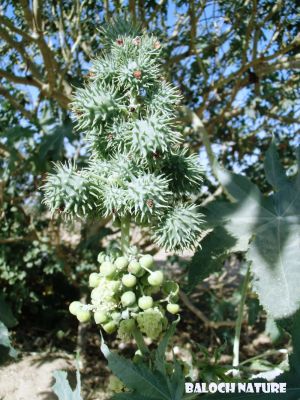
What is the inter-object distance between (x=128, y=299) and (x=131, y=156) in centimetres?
39

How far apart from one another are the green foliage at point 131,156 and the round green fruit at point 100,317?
0.25 m

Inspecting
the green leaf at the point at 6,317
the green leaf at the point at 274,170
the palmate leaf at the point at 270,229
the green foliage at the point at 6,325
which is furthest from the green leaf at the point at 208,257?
the green leaf at the point at 6,317

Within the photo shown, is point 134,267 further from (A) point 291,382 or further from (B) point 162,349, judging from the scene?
(A) point 291,382

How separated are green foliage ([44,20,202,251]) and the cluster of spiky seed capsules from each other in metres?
0.10

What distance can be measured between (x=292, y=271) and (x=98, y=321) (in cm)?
78

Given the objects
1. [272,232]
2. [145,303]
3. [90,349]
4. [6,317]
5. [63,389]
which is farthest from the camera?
[90,349]

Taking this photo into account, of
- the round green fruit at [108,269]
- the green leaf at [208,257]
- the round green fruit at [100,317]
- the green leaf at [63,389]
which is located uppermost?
the green leaf at [208,257]

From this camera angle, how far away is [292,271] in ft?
4.91

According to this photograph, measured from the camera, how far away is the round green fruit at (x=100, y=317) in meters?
1.08

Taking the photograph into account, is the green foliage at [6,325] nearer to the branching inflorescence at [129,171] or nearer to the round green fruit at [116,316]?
the branching inflorescence at [129,171]

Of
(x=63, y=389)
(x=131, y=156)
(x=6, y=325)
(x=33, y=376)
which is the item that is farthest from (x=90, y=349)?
(x=131, y=156)

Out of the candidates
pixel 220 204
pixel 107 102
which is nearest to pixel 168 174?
pixel 107 102

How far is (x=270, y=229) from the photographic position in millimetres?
1727

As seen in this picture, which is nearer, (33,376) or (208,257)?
(208,257)
